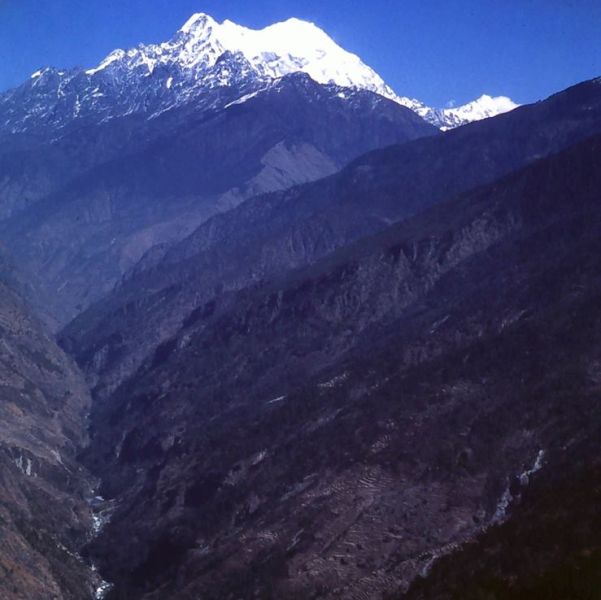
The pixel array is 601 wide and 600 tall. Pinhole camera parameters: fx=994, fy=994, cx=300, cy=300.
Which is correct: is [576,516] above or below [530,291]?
below

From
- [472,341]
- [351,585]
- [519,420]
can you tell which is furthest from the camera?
[472,341]

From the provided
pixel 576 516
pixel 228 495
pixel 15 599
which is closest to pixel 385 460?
pixel 228 495

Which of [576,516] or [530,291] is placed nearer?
[576,516]

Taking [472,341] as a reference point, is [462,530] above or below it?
below

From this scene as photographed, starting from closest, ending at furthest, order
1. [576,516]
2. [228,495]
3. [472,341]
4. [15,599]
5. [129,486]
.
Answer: [576,516] < [15,599] < [228,495] < [472,341] < [129,486]

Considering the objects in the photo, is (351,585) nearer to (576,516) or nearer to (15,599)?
(576,516)

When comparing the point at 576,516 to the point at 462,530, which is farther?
the point at 462,530

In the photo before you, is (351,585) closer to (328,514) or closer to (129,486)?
(328,514)

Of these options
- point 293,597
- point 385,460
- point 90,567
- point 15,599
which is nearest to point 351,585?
point 293,597

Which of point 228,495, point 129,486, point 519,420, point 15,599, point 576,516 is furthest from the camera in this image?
point 129,486
